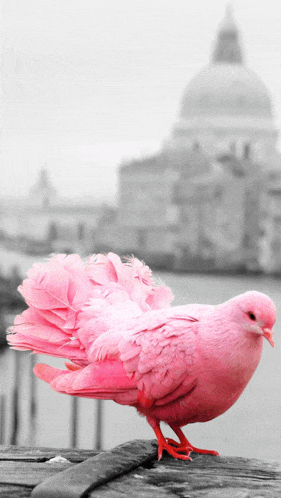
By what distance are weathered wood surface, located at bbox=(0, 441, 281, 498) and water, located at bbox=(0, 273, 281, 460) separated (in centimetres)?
171

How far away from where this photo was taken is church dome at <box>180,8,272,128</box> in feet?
9.53

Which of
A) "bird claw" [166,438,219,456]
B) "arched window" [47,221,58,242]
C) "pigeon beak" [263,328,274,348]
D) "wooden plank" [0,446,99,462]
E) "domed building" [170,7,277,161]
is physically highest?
"domed building" [170,7,277,161]

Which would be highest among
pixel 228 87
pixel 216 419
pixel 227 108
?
pixel 228 87

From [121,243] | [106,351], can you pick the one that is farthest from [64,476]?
[121,243]

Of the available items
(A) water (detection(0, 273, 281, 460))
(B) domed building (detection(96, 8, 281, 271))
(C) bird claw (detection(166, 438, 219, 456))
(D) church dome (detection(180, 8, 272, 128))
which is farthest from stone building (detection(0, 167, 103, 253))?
(C) bird claw (detection(166, 438, 219, 456))

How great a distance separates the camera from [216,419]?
285 centimetres

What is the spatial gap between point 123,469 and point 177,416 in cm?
13

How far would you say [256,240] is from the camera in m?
3.06

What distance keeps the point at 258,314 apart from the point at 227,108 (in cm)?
247

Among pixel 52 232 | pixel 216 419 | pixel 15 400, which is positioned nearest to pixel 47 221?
pixel 52 232

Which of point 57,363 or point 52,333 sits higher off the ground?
point 52,333

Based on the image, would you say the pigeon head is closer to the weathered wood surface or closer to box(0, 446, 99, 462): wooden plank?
the weathered wood surface

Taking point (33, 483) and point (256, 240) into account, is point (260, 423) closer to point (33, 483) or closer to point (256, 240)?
point (256, 240)

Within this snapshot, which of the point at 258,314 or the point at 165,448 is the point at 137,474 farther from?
the point at 258,314
